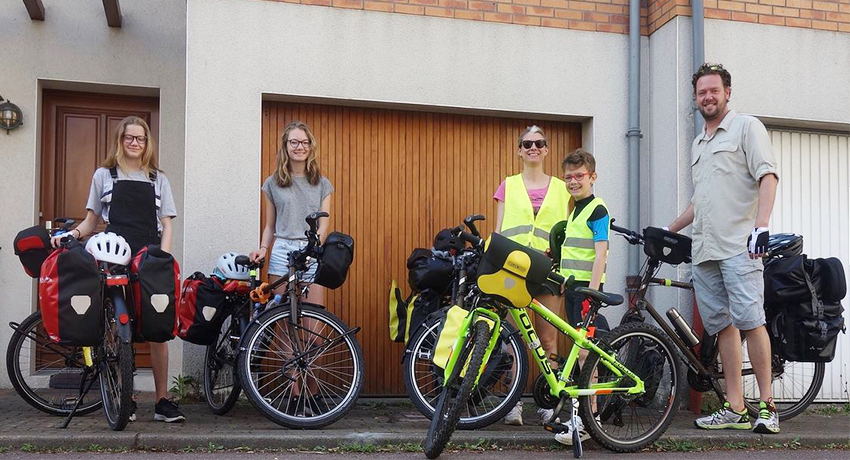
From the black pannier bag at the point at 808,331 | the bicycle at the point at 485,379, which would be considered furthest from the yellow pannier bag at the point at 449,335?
the black pannier bag at the point at 808,331

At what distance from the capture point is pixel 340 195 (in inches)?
280

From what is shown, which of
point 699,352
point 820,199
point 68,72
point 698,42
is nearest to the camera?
point 699,352

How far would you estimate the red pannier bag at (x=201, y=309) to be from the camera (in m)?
5.84

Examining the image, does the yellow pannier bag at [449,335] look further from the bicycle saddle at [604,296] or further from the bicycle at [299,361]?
the bicycle at [299,361]

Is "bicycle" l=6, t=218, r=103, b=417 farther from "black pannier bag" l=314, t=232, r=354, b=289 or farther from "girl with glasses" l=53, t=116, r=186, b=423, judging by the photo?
"black pannier bag" l=314, t=232, r=354, b=289

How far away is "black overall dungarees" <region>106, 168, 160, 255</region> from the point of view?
568 centimetres

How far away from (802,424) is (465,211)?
119 inches

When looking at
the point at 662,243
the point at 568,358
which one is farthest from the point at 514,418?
the point at 662,243

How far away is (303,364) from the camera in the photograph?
17.8 feet

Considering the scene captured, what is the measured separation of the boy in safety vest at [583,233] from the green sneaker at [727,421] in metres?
1.09

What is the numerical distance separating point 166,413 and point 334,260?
57.5 inches

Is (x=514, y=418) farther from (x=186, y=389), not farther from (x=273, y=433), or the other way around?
(x=186, y=389)

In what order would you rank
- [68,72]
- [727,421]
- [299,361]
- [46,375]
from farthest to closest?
[68,72] < [46,375] < [727,421] < [299,361]

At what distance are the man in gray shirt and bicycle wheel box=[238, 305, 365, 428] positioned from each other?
2378mm
